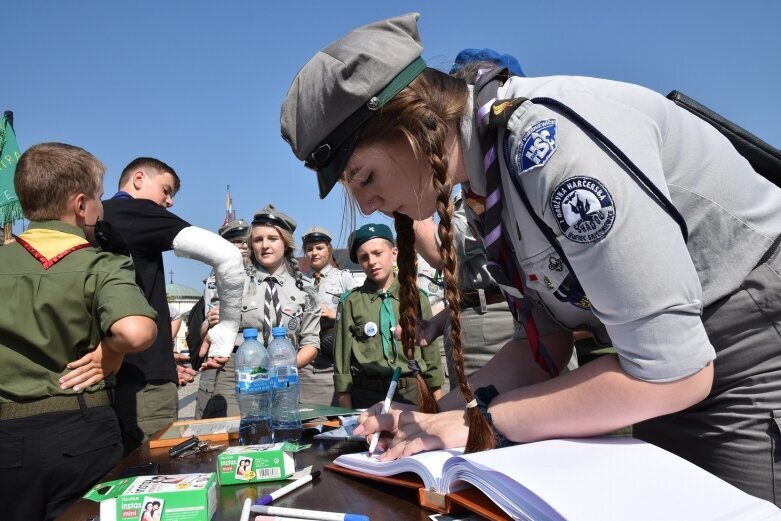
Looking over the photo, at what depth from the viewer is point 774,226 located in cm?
104

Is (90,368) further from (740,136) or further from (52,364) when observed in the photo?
(740,136)

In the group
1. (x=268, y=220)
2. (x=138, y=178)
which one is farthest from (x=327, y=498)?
(x=268, y=220)

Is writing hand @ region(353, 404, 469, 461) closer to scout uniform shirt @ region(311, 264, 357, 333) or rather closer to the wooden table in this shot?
the wooden table

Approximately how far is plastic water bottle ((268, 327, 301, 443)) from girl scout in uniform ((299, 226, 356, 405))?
7.20 feet

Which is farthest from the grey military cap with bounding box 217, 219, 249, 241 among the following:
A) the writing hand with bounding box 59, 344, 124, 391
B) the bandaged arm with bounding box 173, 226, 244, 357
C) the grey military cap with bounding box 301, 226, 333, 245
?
the writing hand with bounding box 59, 344, 124, 391

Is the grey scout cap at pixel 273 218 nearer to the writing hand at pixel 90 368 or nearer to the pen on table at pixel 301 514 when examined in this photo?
the writing hand at pixel 90 368

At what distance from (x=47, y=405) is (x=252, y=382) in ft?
2.73

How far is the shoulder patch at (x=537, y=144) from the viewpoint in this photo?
3.01 ft

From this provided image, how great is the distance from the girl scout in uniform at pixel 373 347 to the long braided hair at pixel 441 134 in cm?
258

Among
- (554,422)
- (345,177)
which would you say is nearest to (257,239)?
(345,177)

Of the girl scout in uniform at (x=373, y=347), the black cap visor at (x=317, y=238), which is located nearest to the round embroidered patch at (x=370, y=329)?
the girl scout in uniform at (x=373, y=347)

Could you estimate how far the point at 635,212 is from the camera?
848 mm

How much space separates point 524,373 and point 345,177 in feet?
2.15

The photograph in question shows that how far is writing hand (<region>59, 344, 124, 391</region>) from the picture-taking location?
2.03m
